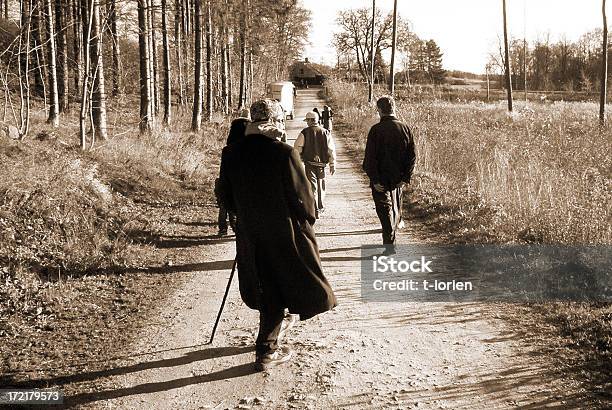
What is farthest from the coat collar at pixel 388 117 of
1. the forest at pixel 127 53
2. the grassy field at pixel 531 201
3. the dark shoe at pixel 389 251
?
the forest at pixel 127 53

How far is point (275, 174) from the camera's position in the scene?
15.2 feet

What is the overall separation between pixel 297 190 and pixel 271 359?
148cm

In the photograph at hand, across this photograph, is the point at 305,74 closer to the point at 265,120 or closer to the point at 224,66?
the point at 224,66

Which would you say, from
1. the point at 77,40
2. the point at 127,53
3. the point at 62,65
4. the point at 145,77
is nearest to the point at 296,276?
the point at 145,77

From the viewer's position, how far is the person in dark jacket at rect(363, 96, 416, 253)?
806cm

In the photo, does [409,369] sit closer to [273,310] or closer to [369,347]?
[369,347]

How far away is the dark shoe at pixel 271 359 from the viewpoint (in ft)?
16.0

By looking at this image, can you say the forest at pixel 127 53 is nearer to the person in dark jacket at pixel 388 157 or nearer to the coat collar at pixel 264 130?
the person in dark jacket at pixel 388 157

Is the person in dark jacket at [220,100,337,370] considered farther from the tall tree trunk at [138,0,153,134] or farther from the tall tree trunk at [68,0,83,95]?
the tall tree trunk at [138,0,153,134]

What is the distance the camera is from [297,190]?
4637 millimetres

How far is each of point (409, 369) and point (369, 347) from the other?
551mm

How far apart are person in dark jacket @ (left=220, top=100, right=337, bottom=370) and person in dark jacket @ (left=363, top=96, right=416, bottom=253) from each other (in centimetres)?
348

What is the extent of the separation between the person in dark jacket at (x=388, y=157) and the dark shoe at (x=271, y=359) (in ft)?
11.6

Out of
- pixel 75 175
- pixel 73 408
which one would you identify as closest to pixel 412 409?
pixel 73 408
